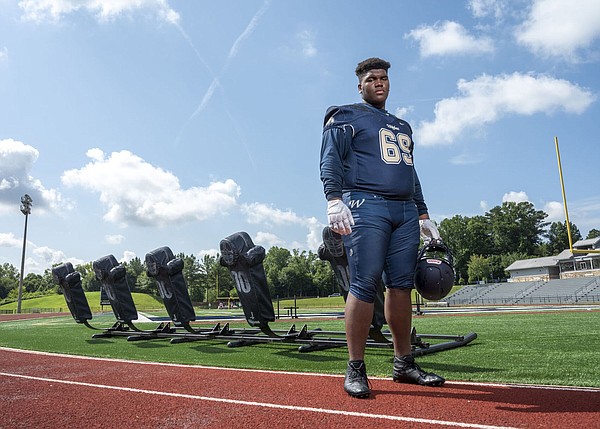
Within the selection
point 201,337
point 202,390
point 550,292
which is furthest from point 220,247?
point 550,292

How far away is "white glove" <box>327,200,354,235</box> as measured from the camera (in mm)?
3352

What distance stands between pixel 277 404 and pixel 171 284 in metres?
7.02

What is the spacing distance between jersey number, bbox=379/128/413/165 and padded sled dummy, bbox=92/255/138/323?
349 inches

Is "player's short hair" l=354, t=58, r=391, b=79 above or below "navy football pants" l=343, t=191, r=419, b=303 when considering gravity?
above

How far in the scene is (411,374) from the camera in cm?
362

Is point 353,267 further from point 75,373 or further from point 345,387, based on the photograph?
point 75,373

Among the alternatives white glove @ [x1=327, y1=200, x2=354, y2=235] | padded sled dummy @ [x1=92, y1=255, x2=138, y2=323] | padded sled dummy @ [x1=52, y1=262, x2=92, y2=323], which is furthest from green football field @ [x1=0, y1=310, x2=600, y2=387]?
padded sled dummy @ [x1=52, y1=262, x2=92, y2=323]

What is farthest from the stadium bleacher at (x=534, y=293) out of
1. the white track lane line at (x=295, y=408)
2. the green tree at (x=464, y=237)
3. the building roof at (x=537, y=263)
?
the white track lane line at (x=295, y=408)

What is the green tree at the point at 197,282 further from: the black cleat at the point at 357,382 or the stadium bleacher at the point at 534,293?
the black cleat at the point at 357,382

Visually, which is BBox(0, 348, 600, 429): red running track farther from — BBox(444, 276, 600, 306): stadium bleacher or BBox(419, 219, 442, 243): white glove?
BBox(444, 276, 600, 306): stadium bleacher

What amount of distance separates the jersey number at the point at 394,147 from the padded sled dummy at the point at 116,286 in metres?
8.85

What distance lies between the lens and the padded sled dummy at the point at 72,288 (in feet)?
38.2

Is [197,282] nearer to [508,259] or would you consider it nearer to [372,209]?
[508,259]

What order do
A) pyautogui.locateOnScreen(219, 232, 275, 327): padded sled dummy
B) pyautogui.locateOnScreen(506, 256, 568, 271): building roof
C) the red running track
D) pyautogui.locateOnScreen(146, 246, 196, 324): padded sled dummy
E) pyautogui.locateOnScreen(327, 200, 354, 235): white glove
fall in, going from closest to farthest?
the red running track < pyautogui.locateOnScreen(327, 200, 354, 235): white glove < pyautogui.locateOnScreen(219, 232, 275, 327): padded sled dummy < pyautogui.locateOnScreen(146, 246, 196, 324): padded sled dummy < pyautogui.locateOnScreen(506, 256, 568, 271): building roof
